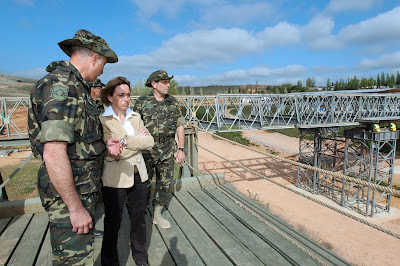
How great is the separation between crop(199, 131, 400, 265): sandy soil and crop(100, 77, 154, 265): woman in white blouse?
22.4 ft

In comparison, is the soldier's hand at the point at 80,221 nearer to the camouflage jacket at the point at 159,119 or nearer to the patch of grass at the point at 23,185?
the camouflage jacket at the point at 159,119

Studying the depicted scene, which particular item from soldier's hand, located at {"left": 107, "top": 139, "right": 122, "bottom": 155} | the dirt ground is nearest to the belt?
soldier's hand, located at {"left": 107, "top": 139, "right": 122, "bottom": 155}

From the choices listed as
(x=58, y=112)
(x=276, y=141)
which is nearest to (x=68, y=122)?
(x=58, y=112)

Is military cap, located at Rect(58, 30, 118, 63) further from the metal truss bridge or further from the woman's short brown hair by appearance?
the metal truss bridge

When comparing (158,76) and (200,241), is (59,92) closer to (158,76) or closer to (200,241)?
(158,76)

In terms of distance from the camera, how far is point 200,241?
9.09 feet

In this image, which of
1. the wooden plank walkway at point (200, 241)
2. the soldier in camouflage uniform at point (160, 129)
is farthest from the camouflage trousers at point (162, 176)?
the wooden plank walkway at point (200, 241)

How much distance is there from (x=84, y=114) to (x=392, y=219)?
56.9 feet

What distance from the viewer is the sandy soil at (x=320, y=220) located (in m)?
10.1

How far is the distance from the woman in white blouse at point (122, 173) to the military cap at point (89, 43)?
1.77ft

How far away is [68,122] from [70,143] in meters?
0.14

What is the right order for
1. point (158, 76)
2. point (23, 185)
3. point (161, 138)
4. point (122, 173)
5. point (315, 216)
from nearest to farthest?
point (122, 173) → point (158, 76) → point (161, 138) → point (23, 185) → point (315, 216)

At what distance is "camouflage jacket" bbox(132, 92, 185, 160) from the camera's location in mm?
3170

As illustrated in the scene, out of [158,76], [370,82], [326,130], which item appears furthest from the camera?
[370,82]
